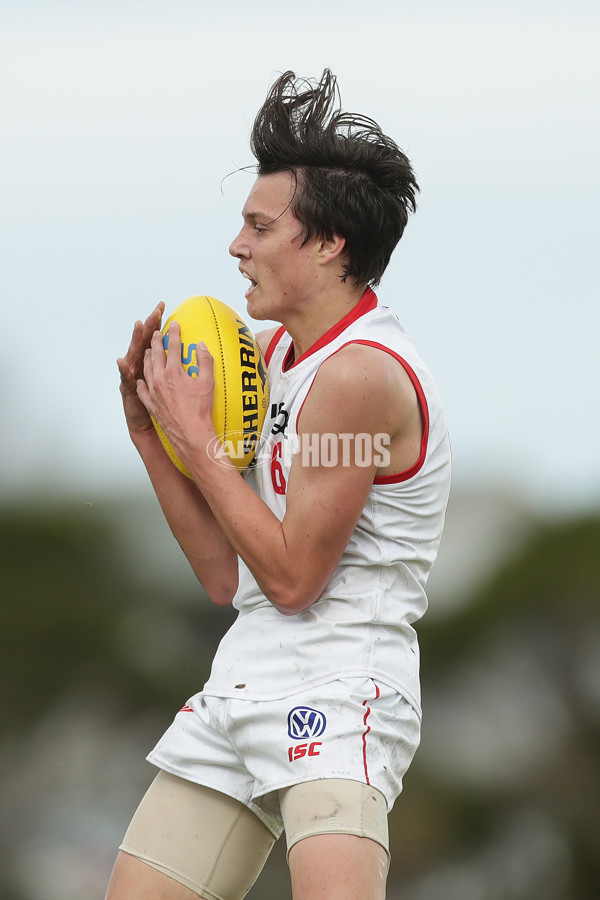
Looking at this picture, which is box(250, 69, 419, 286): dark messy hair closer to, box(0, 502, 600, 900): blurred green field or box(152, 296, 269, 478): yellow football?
box(152, 296, 269, 478): yellow football

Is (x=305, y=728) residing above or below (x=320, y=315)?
below

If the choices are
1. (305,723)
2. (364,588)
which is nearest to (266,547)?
(364,588)

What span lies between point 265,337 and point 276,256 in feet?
1.55

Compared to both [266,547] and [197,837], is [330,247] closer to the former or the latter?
[266,547]

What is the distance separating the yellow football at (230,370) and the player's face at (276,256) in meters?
0.11

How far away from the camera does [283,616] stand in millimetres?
2783

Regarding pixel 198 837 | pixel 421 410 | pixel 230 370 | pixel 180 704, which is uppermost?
pixel 230 370

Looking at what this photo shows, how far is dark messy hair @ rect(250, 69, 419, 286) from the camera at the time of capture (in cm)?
293

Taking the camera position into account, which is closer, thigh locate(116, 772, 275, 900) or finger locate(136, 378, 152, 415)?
thigh locate(116, 772, 275, 900)

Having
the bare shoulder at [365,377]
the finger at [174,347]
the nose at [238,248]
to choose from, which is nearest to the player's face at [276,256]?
the nose at [238,248]

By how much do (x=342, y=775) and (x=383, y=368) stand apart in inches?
36.9

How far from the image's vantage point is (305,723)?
8.50ft

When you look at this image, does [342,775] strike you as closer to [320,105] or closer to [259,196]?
[259,196]

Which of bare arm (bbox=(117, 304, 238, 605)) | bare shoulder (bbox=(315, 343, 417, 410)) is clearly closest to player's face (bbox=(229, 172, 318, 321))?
bare shoulder (bbox=(315, 343, 417, 410))
